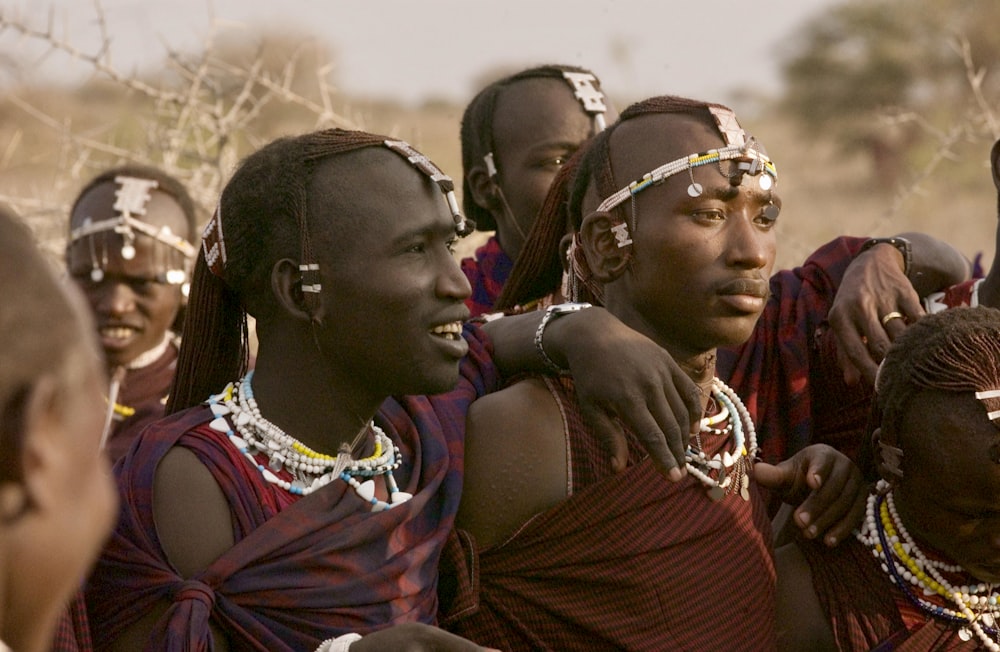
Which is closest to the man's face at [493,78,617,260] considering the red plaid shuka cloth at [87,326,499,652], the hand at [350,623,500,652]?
the red plaid shuka cloth at [87,326,499,652]

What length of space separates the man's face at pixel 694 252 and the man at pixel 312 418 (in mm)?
266

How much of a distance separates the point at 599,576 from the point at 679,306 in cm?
66

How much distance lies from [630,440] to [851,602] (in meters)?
0.64

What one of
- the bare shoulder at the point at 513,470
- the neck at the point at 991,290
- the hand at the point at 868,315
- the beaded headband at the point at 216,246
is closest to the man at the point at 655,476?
the bare shoulder at the point at 513,470

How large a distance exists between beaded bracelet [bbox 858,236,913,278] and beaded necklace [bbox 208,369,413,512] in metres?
1.77

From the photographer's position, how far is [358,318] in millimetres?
2908

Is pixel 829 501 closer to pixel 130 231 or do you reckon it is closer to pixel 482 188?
pixel 482 188

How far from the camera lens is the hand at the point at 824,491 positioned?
10.6 feet

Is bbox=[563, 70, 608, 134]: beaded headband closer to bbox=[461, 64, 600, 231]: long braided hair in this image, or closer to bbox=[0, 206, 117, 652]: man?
bbox=[461, 64, 600, 231]: long braided hair

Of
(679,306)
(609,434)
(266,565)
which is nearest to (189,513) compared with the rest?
(266,565)

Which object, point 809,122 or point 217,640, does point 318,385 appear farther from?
point 809,122

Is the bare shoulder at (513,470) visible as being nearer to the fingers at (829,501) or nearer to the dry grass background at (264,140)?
the fingers at (829,501)

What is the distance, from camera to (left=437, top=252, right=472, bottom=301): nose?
2941 mm

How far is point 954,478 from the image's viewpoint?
3.06 metres
